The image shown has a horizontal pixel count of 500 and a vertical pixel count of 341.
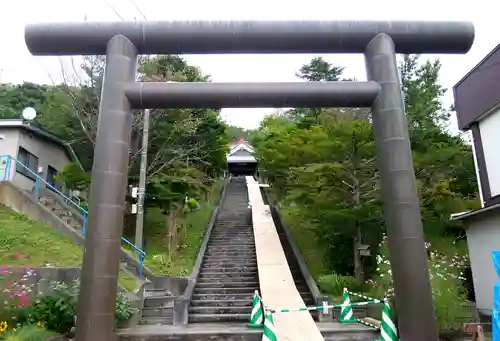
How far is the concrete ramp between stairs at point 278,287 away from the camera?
348 inches

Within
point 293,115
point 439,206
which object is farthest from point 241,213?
point 293,115

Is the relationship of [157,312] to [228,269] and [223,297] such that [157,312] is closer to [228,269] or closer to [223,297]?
[223,297]

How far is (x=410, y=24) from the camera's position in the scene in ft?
21.0

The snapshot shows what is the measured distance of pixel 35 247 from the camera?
12133 mm

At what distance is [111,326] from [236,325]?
5409 mm

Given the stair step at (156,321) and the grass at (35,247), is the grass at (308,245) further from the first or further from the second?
the grass at (35,247)

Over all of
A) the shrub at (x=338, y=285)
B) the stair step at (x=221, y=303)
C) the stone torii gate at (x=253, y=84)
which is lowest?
the stair step at (x=221, y=303)

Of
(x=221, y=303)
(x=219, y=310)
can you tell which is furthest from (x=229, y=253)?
(x=219, y=310)

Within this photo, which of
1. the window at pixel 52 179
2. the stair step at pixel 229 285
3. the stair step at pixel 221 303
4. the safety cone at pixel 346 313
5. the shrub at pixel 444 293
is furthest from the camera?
the window at pixel 52 179

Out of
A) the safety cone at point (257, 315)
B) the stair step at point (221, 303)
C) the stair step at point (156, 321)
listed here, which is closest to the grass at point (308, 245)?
the stair step at point (221, 303)

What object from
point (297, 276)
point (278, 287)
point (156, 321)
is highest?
point (297, 276)

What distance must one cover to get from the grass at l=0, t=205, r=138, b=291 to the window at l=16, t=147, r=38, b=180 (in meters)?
3.33

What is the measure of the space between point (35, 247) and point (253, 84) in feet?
30.8

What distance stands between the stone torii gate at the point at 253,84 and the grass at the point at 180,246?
30.5 feet
